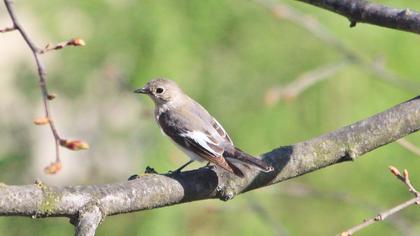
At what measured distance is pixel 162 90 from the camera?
5.45 meters

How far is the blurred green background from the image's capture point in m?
6.45

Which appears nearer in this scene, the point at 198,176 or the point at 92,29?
the point at 198,176

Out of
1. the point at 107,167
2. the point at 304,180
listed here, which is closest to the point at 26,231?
the point at 107,167

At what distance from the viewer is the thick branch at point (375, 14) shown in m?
3.84

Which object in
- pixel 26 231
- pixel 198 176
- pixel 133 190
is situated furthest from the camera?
pixel 26 231

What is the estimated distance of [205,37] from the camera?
6.53 m

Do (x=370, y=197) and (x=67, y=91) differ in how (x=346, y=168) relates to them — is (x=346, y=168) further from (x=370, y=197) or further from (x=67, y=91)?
(x=67, y=91)

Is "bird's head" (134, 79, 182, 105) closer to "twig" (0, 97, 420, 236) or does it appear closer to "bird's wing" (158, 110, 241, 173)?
"bird's wing" (158, 110, 241, 173)

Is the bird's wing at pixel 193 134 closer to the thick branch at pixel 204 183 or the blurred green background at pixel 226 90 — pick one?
the thick branch at pixel 204 183

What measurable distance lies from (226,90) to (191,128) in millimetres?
1548

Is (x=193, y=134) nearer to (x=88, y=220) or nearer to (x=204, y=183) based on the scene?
(x=204, y=183)

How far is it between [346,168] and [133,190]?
3.52 metres

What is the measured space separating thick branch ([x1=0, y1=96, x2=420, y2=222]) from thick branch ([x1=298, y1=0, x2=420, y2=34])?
0.39 metres

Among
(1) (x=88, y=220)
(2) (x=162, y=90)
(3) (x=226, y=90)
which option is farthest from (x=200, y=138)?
(1) (x=88, y=220)
